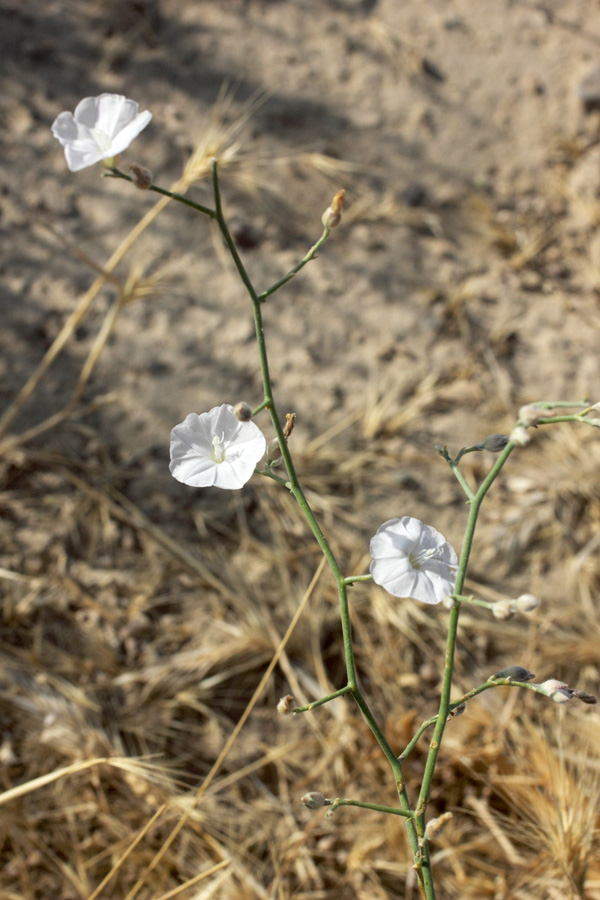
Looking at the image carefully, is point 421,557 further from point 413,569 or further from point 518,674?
point 518,674

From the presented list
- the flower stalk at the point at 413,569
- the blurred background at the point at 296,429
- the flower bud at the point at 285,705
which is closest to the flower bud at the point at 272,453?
the flower stalk at the point at 413,569

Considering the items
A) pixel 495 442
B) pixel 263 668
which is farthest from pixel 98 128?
pixel 263 668

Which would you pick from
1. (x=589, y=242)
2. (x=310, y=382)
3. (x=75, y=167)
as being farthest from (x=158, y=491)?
(x=589, y=242)

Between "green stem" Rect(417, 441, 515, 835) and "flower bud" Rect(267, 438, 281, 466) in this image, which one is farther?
"flower bud" Rect(267, 438, 281, 466)

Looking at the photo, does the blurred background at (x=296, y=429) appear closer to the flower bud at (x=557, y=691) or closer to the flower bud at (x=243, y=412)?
the flower bud at (x=557, y=691)

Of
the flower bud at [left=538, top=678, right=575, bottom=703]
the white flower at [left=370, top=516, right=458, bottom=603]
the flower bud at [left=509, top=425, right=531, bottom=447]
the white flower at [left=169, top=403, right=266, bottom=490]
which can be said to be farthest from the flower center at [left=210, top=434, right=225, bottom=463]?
the flower bud at [left=538, top=678, right=575, bottom=703]

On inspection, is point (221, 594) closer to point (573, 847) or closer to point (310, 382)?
point (310, 382)

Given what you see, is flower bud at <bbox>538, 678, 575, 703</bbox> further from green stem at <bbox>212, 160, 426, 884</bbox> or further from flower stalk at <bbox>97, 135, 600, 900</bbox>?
green stem at <bbox>212, 160, 426, 884</bbox>
